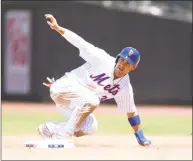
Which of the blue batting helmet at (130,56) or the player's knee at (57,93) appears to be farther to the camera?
the player's knee at (57,93)

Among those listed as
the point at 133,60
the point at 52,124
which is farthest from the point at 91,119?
the point at 133,60

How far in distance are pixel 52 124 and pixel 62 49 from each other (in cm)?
1601

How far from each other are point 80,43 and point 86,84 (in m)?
0.53

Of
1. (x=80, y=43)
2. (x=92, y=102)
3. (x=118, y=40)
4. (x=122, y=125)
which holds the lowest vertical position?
(x=122, y=125)

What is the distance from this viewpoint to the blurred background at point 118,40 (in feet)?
78.1

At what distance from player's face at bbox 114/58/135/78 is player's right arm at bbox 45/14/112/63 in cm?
24

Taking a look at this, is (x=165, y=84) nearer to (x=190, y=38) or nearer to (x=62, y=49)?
(x=190, y=38)

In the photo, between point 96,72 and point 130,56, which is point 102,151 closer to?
point 96,72

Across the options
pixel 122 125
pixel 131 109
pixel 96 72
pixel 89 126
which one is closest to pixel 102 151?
pixel 89 126

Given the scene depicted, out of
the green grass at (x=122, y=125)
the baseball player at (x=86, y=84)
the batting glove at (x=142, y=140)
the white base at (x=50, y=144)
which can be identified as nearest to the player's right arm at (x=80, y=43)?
the baseball player at (x=86, y=84)

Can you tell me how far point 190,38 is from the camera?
23719 millimetres

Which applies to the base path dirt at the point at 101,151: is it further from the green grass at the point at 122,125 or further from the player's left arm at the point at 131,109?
the green grass at the point at 122,125

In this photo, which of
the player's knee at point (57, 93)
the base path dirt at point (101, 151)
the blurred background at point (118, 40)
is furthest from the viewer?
the blurred background at point (118, 40)

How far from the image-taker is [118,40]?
78.5 feet
